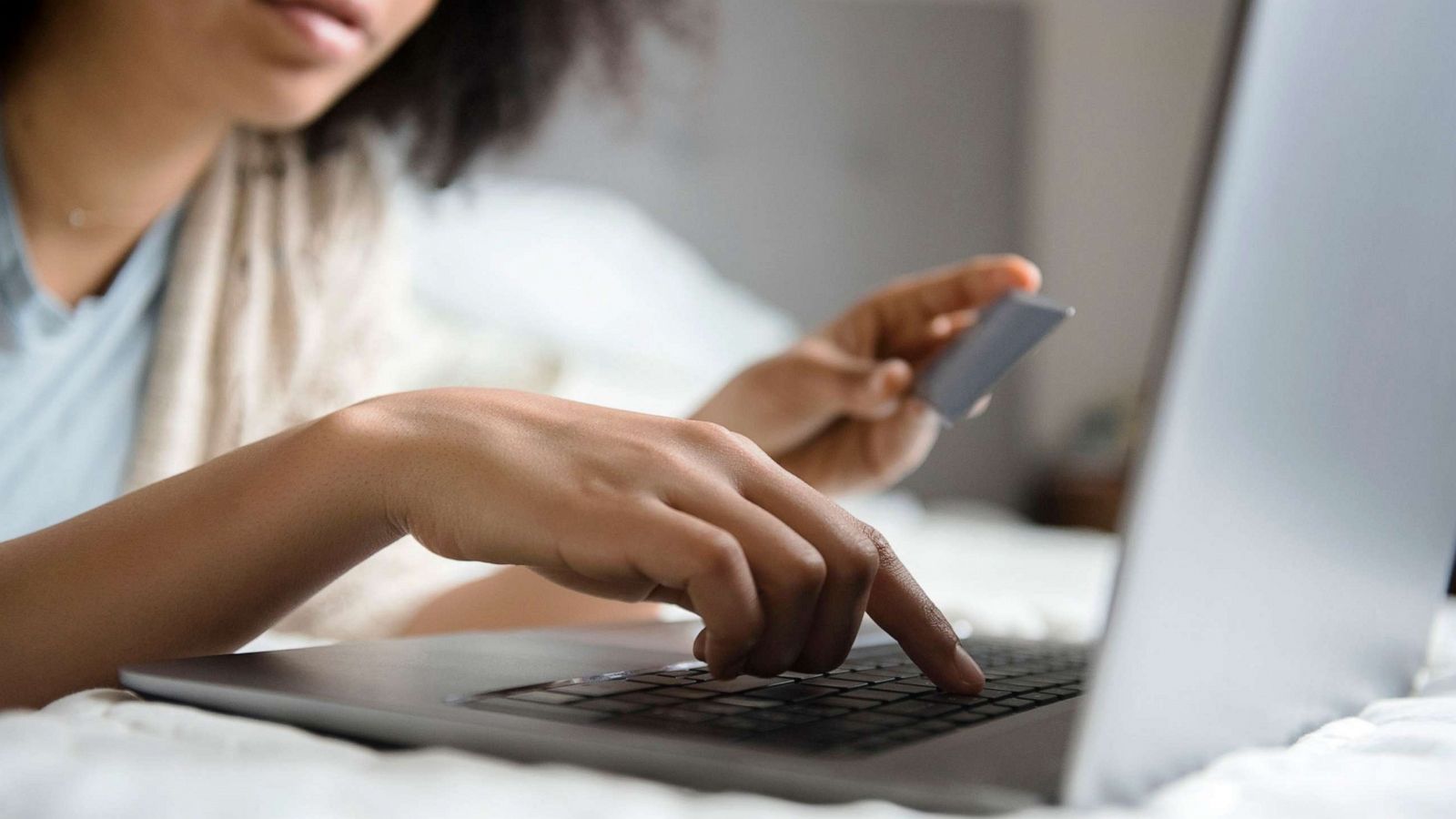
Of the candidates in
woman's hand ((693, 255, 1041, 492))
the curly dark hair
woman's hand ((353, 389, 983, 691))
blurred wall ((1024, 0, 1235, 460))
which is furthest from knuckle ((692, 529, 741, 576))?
blurred wall ((1024, 0, 1235, 460))

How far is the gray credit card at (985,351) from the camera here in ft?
2.30

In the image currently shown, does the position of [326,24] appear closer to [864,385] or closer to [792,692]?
[864,385]

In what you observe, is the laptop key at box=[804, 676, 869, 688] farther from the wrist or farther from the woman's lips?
the woman's lips

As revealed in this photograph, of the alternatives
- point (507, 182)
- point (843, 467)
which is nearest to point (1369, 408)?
point (843, 467)

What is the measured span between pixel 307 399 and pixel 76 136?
0.25 meters

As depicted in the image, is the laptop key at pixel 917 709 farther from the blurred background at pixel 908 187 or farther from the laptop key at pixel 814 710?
the blurred background at pixel 908 187

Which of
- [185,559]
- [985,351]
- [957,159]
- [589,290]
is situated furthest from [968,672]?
[957,159]

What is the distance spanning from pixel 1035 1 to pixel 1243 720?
2.32 m

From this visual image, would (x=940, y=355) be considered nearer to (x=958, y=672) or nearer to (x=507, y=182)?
(x=958, y=672)

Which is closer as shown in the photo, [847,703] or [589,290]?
[847,703]

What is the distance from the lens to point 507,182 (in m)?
1.83

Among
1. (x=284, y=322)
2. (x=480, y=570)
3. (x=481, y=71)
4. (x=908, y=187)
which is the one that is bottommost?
(x=480, y=570)

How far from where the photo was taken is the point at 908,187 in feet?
7.75

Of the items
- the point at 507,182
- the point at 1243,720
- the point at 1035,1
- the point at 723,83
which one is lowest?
the point at 1243,720
